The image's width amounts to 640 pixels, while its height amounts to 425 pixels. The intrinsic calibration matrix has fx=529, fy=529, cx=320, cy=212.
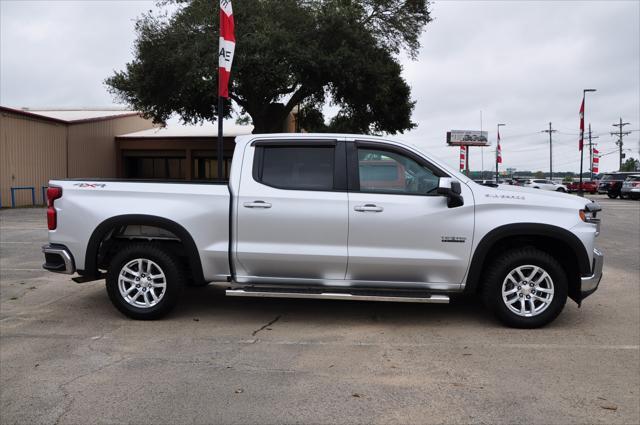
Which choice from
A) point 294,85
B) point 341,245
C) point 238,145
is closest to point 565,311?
point 341,245

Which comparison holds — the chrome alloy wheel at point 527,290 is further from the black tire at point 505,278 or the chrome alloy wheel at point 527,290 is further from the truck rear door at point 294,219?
the truck rear door at point 294,219

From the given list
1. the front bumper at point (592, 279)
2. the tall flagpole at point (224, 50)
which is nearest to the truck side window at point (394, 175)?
the front bumper at point (592, 279)

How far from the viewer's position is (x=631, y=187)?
31188mm

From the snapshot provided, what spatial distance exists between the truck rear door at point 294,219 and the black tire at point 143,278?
0.69 meters

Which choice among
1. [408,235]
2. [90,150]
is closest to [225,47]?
[408,235]

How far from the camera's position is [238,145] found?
5664mm

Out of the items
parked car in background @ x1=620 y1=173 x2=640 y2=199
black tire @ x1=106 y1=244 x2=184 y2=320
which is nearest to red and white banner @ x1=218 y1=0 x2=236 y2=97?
black tire @ x1=106 y1=244 x2=184 y2=320

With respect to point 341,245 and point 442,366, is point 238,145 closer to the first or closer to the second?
point 341,245

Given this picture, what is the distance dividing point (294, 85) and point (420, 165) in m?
21.4

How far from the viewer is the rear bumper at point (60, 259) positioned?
18.1ft

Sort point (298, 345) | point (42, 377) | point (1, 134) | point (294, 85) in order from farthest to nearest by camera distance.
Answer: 1. point (294, 85)
2. point (1, 134)
3. point (298, 345)
4. point (42, 377)

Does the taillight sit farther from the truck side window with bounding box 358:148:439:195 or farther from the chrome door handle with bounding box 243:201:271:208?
the truck side window with bounding box 358:148:439:195

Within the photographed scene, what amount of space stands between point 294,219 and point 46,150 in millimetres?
25271

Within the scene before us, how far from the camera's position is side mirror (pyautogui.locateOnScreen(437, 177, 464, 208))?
5.02m
